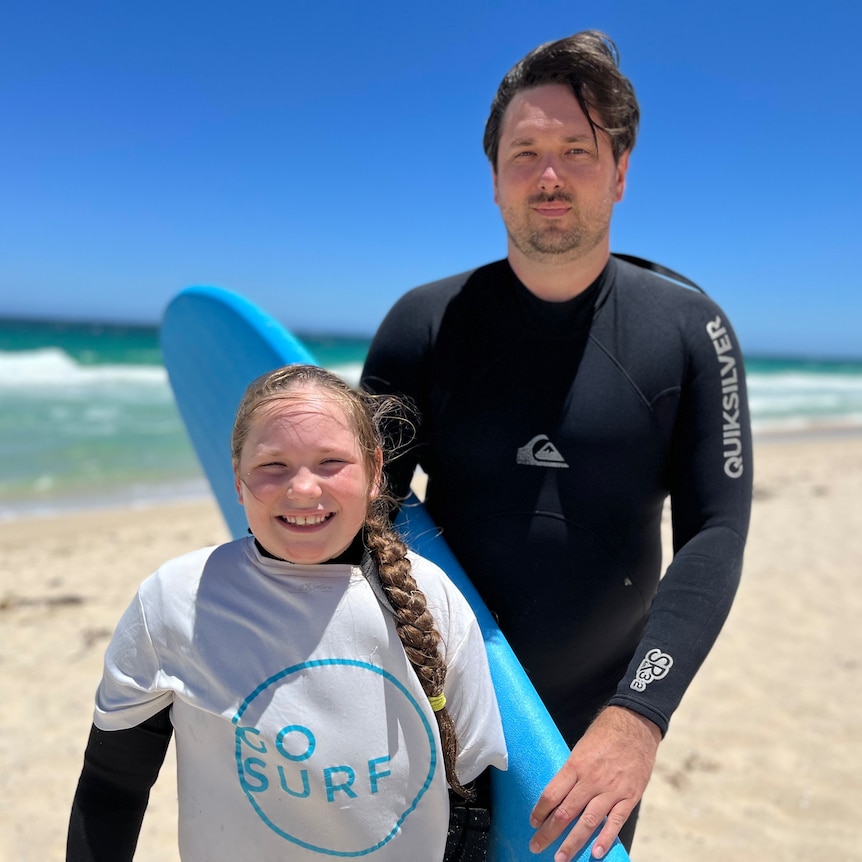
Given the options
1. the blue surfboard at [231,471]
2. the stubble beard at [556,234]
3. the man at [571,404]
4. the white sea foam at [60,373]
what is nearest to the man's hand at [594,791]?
the blue surfboard at [231,471]

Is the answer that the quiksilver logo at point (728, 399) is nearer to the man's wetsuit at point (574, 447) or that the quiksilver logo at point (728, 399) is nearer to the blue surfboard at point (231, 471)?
the man's wetsuit at point (574, 447)

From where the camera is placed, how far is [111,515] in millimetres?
5262

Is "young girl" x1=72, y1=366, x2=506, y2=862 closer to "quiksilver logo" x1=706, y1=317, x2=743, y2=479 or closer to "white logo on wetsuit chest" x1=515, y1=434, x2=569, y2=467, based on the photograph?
"white logo on wetsuit chest" x1=515, y1=434, x2=569, y2=467

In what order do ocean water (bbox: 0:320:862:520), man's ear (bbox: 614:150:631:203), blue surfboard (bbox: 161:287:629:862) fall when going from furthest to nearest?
ocean water (bbox: 0:320:862:520), man's ear (bbox: 614:150:631:203), blue surfboard (bbox: 161:287:629:862)

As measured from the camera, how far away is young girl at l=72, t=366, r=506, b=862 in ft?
2.95

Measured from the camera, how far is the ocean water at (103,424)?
5984 millimetres

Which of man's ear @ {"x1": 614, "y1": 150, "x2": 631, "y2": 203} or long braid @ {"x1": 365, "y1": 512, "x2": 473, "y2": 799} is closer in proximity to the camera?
long braid @ {"x1": 365, "y1": 512, "x2": 473, "y2": 799}

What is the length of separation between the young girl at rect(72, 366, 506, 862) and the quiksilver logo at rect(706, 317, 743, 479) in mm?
628

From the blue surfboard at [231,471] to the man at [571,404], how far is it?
14 cm

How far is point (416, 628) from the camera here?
3.01ft

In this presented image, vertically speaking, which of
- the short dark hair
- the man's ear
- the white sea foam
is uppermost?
the short dark hair

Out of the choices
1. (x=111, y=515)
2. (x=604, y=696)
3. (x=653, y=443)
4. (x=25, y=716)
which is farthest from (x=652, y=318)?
(x=111, y=515)

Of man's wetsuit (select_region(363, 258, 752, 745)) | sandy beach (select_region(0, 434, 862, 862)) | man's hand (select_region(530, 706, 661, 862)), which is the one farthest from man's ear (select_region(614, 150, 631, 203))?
sandy beach (select_region(0, 434, 862, 862))

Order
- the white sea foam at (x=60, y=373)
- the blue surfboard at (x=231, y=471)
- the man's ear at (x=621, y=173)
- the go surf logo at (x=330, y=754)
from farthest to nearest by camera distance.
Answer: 1. the white sea foam at (x=60, y=373)
2. the man's ear at (x=621, y=173)
3. the blue surfboard at (x=231, y=471)
4. the go surf logo at (x=330, y=754)
